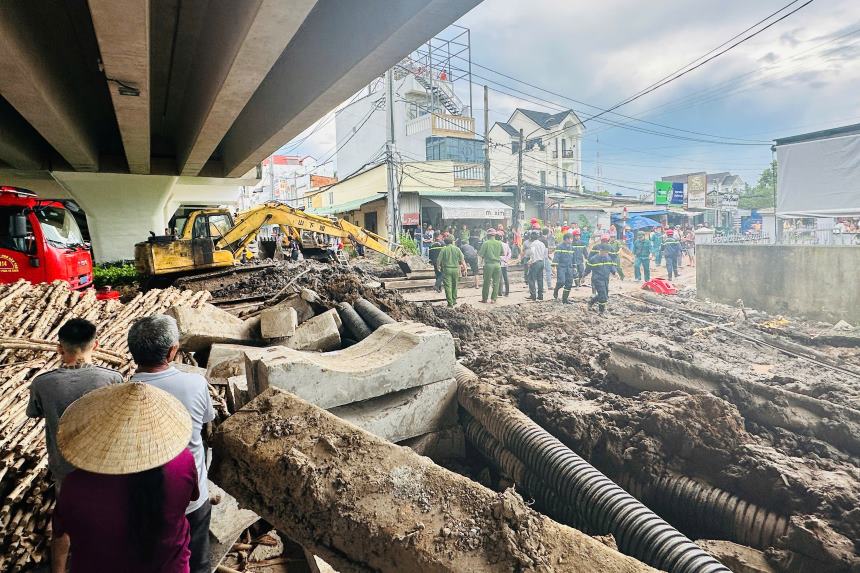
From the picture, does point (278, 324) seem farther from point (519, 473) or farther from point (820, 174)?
point (820, 174)

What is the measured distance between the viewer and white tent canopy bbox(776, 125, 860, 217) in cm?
1318

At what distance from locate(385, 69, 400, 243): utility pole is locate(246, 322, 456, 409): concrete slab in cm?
1683

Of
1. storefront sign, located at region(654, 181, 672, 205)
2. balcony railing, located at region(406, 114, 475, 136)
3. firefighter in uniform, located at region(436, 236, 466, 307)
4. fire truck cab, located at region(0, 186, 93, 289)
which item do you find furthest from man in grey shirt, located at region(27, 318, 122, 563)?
storefront sign, located at region(654, 181, 672, 205)

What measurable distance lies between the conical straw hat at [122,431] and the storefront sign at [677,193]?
4207 cm

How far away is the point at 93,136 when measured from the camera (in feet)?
38.2

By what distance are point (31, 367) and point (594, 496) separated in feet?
15.8

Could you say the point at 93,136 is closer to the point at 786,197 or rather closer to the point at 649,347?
the point at 649,347

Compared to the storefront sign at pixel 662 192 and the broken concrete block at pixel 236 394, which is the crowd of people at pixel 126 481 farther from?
the storefront sign at pixel 662 192

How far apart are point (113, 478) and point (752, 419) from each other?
5.29 m

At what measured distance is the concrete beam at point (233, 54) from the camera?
446cm

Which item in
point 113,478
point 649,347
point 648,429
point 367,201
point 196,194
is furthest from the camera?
point 367,201

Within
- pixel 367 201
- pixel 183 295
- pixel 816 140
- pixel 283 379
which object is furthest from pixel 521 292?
pixel 367 201

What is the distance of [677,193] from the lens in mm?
38500

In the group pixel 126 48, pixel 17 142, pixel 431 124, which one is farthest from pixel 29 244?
pixel 431 124
